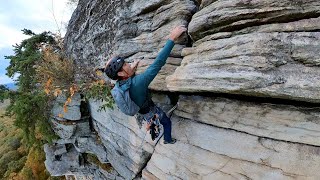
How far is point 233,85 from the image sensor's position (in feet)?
18.8

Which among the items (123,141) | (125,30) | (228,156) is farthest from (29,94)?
(228,156)

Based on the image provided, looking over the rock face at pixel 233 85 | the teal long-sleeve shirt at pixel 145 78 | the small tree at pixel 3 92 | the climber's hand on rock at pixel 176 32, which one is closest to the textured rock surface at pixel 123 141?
the rock face at pixel 233 85

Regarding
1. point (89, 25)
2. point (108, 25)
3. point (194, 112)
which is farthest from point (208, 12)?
→ point (89, 25)

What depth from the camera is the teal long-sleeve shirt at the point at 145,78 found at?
632 cm

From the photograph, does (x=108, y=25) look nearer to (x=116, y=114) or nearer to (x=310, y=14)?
(x=116, y=114)

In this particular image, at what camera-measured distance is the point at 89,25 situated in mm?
12383

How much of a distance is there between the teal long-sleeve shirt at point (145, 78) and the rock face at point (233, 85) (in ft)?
2.01

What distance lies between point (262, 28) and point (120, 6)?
227 inches

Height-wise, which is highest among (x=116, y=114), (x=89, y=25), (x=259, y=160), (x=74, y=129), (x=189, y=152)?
(x=89, y=25)

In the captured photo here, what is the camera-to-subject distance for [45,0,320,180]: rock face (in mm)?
5281

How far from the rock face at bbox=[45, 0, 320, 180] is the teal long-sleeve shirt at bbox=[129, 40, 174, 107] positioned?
61 cm

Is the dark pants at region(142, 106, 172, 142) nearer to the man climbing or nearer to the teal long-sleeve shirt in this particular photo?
the man climbing

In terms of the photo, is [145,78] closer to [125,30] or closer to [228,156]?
[228,156]

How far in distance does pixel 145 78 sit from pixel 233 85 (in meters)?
1.85
